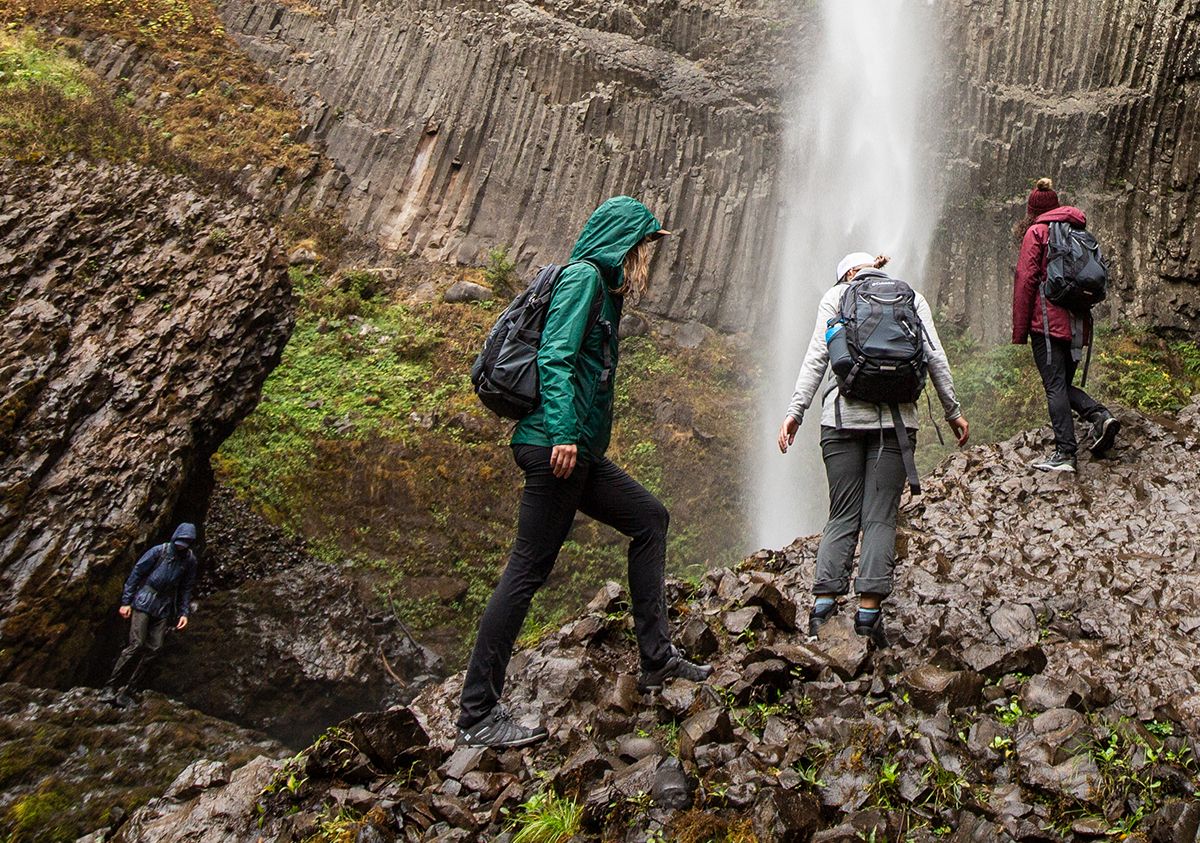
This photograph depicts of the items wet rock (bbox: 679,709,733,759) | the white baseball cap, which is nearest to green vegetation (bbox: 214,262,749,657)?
wet rock (bbox: 679,709,733,759)

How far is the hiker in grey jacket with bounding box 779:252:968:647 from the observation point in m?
3.75

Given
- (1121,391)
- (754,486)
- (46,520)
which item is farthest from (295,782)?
(1121,391)

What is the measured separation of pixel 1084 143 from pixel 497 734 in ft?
47.9

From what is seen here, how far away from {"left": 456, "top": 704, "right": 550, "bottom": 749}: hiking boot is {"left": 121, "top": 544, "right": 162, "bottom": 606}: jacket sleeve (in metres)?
4.43

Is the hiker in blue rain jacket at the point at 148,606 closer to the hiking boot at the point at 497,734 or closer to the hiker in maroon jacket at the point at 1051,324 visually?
the hiking boot at the point at 497,734

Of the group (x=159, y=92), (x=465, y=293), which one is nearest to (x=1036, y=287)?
(x=465, y=293)

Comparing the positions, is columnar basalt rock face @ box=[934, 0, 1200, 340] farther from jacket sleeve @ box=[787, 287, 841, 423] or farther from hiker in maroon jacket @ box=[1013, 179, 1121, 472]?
jacket sleeve @ box=[787, 287, 841, 423]

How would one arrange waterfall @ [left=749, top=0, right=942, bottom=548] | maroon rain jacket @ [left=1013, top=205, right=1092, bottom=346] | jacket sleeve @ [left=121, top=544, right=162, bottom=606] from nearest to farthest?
maroon rain jacket @ [left=1013, top=205, right=1092, bottom=346]
jacket sleeve @ [left=121, top=544, right=162, bottom=606]
waterfall @ [left=749, top=0, right=942, bottom=548]

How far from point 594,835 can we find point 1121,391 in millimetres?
10896

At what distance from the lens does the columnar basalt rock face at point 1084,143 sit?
1270 centimetres

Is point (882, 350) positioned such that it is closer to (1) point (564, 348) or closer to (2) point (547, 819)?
(1) point (564, 348)

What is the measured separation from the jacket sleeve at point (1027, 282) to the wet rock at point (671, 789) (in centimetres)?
444

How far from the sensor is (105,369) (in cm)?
679

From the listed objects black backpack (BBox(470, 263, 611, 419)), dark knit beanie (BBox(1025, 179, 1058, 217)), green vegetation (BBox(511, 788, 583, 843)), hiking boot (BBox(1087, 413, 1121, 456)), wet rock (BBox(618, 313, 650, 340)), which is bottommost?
green vegetation (BBox(511, 788, 583, 843))
